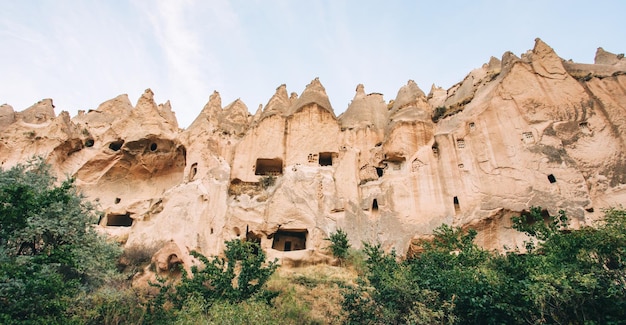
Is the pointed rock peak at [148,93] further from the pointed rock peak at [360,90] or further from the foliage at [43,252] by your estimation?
the pointed rock peak at [360,90]

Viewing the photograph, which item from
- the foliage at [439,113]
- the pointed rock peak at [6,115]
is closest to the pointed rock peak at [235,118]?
the foliage at [439,113]

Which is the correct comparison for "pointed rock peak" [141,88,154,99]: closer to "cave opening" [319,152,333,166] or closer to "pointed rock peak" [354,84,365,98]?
"cave opening" [319,152,333,166]

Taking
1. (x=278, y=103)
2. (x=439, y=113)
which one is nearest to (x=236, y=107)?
(x=278, y=103)

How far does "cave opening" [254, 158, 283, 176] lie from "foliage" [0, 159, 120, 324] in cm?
894

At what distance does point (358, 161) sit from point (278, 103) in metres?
6.40

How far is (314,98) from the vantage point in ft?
70.5

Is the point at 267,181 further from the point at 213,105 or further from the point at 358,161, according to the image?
the point at 213,105

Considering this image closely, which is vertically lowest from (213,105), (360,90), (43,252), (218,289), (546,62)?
(218,289)

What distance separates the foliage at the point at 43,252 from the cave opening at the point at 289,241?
6.71 m

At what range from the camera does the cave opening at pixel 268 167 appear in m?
19.5

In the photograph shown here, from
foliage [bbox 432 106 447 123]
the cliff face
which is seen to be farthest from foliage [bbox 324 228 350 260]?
foliage [bbox 432 106 447 123]

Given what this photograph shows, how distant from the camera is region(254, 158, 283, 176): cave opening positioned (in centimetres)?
1946

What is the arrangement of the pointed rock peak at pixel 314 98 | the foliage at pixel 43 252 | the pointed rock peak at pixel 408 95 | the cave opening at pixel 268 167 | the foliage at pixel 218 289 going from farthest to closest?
1. the pointed rock peak at pixel 408 95
2. the pointed rock peak at pixel 314 98
3. the cave opening at pixel 268 167
4. the foliage at pixel 218 289
5. the foliage at pixel 43 252

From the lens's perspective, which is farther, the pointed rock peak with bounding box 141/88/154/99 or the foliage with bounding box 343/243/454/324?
the pointed rock peak with bounding box 141/88/154/99
